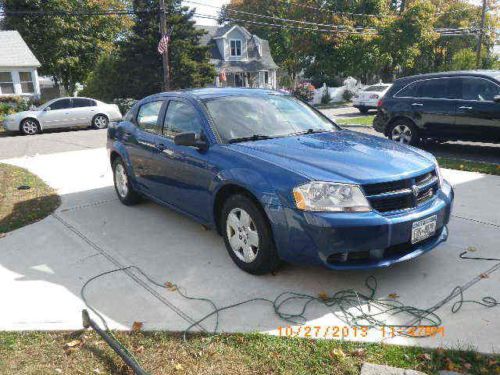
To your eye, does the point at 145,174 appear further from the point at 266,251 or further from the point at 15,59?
the point at 15,59

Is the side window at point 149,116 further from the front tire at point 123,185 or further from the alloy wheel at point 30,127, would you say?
the alloy wheel at point 30,127

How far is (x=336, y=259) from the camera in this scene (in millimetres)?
3498

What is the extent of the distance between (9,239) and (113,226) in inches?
46.2

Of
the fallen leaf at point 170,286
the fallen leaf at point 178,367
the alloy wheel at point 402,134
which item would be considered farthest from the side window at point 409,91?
the fallen leaf at point 178,367

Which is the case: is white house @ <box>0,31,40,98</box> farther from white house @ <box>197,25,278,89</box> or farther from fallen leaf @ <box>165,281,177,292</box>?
fallen leaf @ <box>165,281,177,292</box>

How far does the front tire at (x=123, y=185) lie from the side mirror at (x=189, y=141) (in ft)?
6.91

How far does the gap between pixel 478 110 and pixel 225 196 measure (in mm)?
6525

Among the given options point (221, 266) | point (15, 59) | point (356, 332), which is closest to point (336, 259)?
point (356, 332)

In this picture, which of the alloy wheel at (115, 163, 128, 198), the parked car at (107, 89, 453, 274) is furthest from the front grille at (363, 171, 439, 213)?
the alloy wheel at (115, 163, 128, 198)

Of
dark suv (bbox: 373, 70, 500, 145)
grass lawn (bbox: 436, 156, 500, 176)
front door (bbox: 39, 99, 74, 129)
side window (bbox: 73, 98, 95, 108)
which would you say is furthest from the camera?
side window (bbox: 73, 98, 95, 108)

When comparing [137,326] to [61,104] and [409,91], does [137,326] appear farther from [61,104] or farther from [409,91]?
[61,104]

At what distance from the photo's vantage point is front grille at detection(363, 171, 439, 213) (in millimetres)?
3455

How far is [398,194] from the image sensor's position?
3533 millimetres

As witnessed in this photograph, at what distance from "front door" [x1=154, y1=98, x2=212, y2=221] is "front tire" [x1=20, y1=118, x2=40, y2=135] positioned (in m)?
14.5
